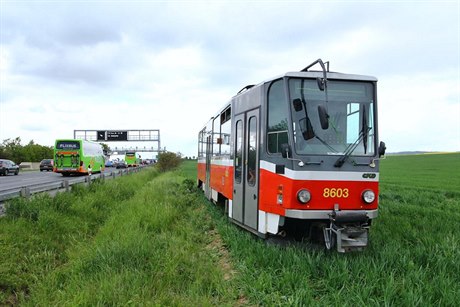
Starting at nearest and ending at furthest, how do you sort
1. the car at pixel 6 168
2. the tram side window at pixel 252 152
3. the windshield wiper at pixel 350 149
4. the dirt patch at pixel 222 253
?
the dirt patch at pixel 222 253 → the windshield wiper at pixel 350 149 → the tram side window at pixel 252 152 → the car at pixel 6 168

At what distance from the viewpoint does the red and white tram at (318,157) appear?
6.09 m

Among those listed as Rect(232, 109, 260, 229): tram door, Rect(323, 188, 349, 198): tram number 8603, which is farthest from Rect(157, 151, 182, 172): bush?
Rect(323, 188, 349, 198): tram number 8603

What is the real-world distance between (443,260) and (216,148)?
7.52 meters

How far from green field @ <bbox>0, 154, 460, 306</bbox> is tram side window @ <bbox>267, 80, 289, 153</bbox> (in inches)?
69.5

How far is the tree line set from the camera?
6638 centimetres

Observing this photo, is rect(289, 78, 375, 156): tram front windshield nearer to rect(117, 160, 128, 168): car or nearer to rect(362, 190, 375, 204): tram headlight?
rect(362, 190, 375, 204): tram headlight

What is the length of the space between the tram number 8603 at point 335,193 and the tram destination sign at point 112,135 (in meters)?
65.8

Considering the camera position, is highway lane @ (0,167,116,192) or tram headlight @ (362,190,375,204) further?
highway lane @ (0,167,116,192)

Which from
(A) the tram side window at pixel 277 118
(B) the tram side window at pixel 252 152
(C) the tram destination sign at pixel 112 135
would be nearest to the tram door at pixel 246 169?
(B) the tram side window at pixel 252 152

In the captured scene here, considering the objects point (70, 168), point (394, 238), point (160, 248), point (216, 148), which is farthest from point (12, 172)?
point (394, 238)

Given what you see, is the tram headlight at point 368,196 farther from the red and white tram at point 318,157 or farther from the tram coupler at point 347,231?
the tram coupler at point 347,231

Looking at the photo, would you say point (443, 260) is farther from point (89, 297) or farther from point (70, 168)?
point (70, 168)

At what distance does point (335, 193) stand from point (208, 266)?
7.62 ft

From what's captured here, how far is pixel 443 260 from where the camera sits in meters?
5.48
